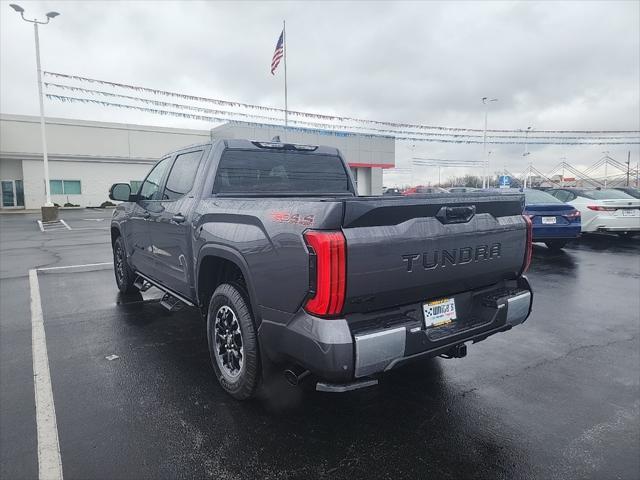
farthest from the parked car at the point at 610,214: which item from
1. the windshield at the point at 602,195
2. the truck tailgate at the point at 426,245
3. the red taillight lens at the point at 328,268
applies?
the red taillight lens at the point at 328,268

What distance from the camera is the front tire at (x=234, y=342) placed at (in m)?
3.05

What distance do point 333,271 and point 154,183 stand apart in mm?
3574

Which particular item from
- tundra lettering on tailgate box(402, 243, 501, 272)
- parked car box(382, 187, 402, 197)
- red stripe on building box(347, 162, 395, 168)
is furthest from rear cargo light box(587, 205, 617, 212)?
red stripe on building box(347, 162, 395, 168)

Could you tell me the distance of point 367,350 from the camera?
96.6 inches

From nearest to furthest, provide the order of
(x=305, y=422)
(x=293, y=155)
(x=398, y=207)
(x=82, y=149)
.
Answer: (x=398, y=207) → (x=305, y=422) → (x=293, y=155) → (x=82, y=149)

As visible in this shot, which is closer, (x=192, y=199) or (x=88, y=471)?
(x=88, y=471)

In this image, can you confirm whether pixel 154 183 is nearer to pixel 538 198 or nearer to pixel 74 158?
pixel 538 198

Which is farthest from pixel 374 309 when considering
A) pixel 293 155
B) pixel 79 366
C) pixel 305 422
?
pixel 79 366

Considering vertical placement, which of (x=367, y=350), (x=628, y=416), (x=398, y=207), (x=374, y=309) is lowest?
(x=628, y=416)

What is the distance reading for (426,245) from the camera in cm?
273

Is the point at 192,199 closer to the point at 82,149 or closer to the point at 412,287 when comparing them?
the point at 412,287

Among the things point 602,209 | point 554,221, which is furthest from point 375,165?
point 554,221

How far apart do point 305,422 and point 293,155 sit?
258 cm

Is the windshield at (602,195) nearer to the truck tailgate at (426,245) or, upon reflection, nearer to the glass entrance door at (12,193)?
the truck tailgate at (426,245)
